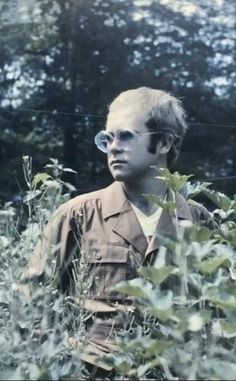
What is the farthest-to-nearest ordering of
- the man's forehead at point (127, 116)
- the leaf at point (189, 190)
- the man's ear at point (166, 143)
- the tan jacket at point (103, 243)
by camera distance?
the man's ear at point (166, 143) → the man's forehead at point (127, 116) → the leaf at point (189, 190) → the tan jacket at point (103, 243)

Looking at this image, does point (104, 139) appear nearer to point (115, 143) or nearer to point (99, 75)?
point (115, 143)

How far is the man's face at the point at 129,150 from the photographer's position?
2469 millimetres

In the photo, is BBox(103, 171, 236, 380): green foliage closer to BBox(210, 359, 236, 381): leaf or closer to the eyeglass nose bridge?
BBox(210, 359, 236, 381): leaf

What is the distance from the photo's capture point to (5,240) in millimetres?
2008

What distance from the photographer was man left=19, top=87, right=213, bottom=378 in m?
2.29

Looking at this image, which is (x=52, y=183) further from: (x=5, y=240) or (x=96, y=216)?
(x=96, y=216)

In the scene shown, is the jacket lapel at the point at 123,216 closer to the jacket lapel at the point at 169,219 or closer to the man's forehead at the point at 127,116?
the jacket lapel at the point at 169,219

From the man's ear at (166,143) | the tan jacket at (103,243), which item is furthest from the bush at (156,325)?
the man's ear at (166,143)

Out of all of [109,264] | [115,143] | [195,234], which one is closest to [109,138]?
[115,143]

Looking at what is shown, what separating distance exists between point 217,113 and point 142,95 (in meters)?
2.60

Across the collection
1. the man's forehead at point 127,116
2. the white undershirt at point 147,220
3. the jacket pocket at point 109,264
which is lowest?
the jacket pocket at point 109,264

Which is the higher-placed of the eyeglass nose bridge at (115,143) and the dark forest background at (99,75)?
the eyeglass nose bridge at (115,143)

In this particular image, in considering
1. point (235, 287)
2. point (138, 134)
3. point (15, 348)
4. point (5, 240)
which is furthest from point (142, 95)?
point (15, 348)

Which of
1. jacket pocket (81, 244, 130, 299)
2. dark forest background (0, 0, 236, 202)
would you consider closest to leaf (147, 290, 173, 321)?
jacket pocket (81, 244, 130, 299)
